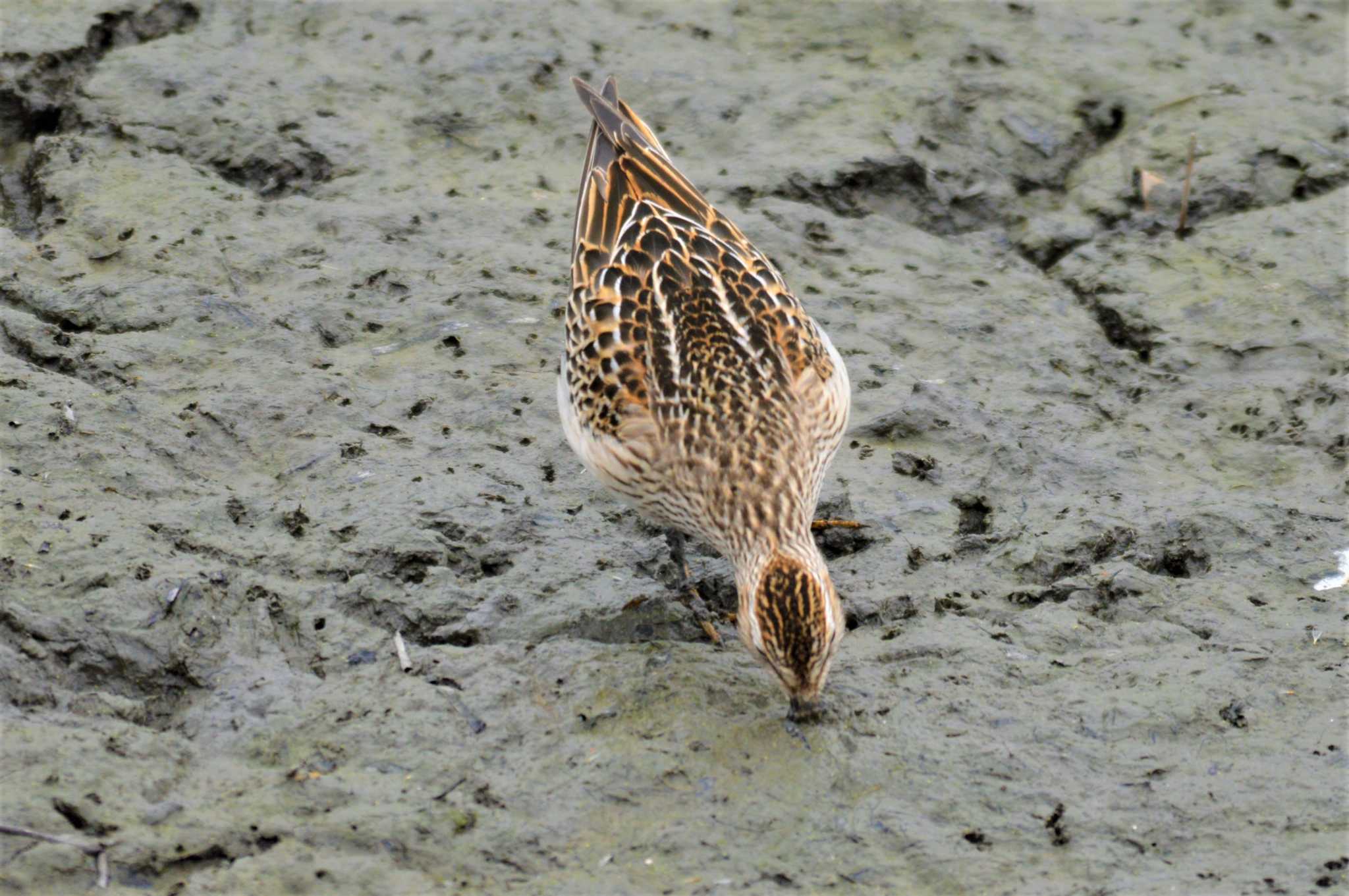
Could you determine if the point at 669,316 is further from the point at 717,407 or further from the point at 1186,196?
the point at 1186,196

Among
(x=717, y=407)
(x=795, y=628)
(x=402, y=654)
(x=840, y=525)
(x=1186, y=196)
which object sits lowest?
(x=402, y=654)

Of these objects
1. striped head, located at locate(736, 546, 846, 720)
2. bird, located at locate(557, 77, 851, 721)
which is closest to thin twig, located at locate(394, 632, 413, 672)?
bird, located at locate(557, 77, 851, 721)

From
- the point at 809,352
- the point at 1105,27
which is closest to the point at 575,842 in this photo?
the point at 809,352

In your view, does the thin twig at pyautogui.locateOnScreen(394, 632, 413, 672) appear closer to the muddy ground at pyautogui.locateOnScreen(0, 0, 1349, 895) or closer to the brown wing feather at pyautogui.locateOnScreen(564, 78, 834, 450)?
the muddy ground at pyautogui.locateOnScreen(0, 0, 1349, 895)

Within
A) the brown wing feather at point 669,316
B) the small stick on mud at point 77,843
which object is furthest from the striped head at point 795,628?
the small stick on mud at point 77,843

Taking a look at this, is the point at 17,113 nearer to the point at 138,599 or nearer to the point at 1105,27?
the point at 138,599

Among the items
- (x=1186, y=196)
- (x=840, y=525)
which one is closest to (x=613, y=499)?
(x=840, y=525)

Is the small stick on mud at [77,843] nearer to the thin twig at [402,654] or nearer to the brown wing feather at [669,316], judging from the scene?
the thin twig at [402,654]
